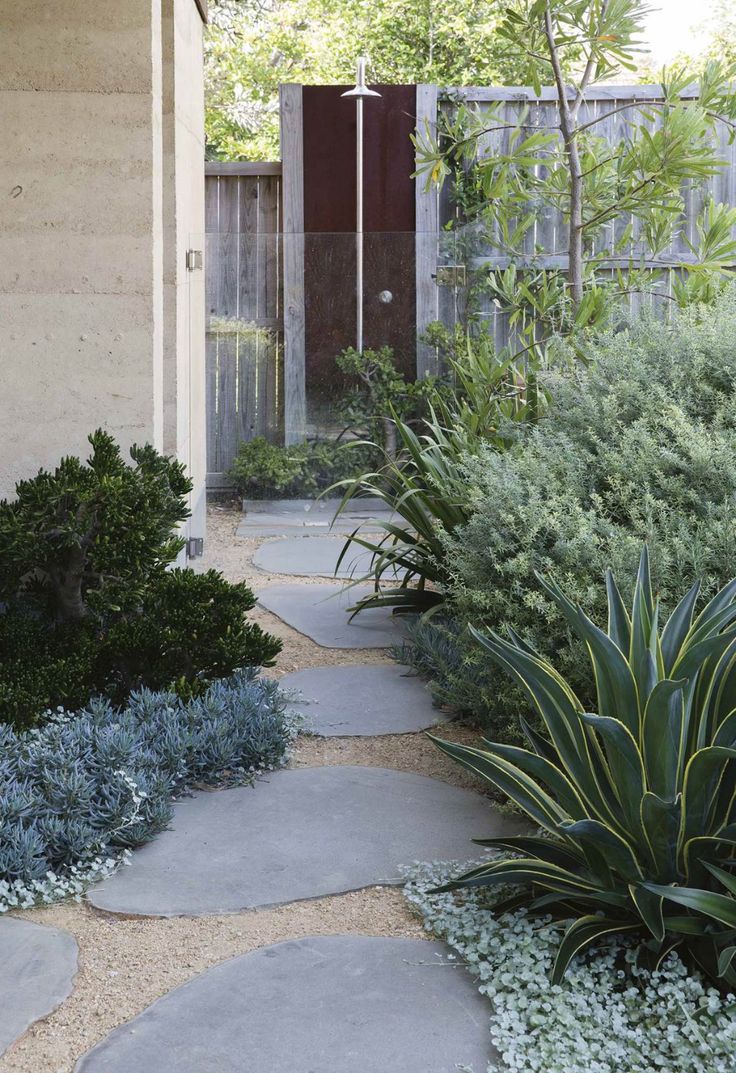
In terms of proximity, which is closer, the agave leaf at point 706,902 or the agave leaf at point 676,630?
the agave leaf at point 706,902

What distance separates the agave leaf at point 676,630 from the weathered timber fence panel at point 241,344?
5.39 meters

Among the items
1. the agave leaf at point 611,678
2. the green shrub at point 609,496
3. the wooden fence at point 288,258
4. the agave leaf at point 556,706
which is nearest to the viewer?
→ the agave leaf at point 611,678

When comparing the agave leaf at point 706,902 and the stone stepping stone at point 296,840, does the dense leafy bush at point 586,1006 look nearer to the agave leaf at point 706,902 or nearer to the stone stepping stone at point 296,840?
the agave leaf at point 706,902

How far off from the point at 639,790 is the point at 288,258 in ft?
19.1

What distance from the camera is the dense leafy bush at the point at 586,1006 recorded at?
193 centimetres

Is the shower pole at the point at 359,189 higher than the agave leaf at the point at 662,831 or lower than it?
higher

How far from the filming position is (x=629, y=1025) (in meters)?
2.03

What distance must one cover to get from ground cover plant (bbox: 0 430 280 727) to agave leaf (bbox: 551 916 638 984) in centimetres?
152

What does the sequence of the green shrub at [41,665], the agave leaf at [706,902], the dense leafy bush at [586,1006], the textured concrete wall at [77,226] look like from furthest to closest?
the textured concrete wall at [77,226], the green shrub at [41,665], the agave leaf at [706,902], the dense leafy bush at [586,1006]

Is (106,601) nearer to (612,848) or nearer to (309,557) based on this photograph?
(612,848)

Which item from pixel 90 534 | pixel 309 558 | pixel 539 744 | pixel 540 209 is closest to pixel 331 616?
pixel 309 558

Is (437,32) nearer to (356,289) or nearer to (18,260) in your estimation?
(356,289)

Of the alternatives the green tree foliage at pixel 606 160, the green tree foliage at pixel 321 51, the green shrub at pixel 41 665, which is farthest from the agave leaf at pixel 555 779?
the green tree foliage at pixel 321 51

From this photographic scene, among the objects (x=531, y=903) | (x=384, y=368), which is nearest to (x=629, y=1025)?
(x=531, y=903)
